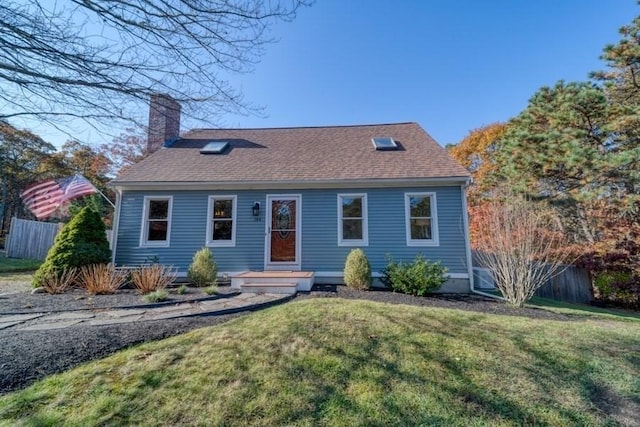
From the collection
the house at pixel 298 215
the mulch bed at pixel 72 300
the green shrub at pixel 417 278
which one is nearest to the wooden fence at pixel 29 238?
the house at pixel 298 215

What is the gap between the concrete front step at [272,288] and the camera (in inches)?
245

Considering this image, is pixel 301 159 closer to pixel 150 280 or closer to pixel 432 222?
pixel 432 222

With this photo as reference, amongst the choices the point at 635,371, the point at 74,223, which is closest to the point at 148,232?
the point at 74,223

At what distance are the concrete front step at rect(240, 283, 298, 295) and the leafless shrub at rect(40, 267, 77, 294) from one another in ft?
12.8

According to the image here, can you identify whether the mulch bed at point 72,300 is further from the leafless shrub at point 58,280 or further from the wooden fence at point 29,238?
the wooden fence at point 29,238

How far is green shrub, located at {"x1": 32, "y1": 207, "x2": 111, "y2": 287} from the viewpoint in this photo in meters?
6.44

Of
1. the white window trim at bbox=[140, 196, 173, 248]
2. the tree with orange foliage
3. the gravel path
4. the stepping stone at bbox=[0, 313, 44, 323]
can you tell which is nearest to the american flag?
the white window trim at bbox=[140, 196, 173, 248]

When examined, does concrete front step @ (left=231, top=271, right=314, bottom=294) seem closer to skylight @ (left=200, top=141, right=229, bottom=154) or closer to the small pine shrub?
the small pine shrub

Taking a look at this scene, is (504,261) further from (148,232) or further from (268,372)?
(148,232)

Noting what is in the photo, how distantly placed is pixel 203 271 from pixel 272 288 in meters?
2.12

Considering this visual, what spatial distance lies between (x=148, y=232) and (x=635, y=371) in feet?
33.7

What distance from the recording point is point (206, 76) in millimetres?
3227

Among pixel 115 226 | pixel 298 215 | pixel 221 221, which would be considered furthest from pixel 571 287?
pixel 115 226

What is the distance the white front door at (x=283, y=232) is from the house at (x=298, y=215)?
0.03m
